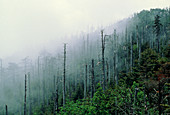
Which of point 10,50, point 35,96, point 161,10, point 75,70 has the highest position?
point 161,10

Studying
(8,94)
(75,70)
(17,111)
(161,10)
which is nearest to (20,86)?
(8,94)

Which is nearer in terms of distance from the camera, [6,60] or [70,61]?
[70,61]

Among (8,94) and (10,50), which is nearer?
(8,94)

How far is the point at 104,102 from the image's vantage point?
348 inches

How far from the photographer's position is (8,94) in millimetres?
40938

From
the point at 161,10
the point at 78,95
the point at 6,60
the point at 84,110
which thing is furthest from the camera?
the point at 6,60

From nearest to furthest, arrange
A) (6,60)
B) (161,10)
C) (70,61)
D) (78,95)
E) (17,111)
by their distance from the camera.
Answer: (78,95) < (17,111) < (70,61) < (161,10) < (6,60)

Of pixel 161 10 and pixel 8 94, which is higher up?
pixel 161 10

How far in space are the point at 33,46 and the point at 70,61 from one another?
45902 mm

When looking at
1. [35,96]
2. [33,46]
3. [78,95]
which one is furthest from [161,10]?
[33,46]

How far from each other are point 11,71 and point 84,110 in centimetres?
5309

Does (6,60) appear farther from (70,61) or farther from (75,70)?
(75,70)

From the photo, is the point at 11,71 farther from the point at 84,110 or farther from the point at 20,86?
the point at 84,110

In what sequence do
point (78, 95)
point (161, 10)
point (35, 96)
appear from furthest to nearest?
point (161, 10) < point (35, 96) < point (78, 95)
